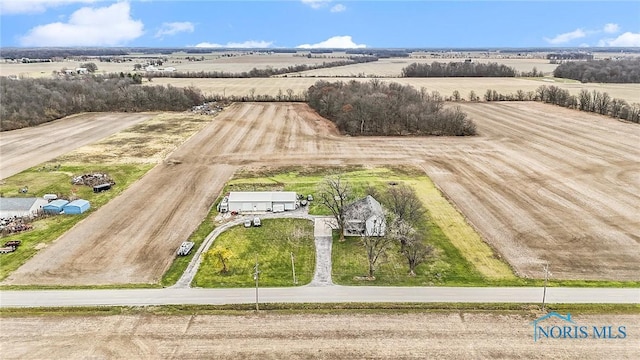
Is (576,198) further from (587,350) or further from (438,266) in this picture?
(587,350)

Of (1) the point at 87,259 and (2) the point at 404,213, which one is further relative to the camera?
(2) the point at 404,213

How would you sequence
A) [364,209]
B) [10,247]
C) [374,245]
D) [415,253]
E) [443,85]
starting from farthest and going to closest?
1. [443,85]
2. [364,209]
3. [10,247]
4. [374,245]
5. [415,253]

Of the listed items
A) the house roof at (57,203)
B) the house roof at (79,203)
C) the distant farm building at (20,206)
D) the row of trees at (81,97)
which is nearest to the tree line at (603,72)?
the row of trees at (81,97)

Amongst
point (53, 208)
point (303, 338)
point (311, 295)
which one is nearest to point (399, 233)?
point (311, 295)

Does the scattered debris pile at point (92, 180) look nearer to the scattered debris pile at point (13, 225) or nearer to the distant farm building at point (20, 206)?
the distant farm building at point (20, 206)

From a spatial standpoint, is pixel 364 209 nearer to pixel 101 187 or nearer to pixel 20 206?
pixel 101 187

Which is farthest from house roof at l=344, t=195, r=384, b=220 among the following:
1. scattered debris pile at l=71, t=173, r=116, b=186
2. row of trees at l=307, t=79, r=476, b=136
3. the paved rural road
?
row of trees at l=307, t=79, r=476, b=136

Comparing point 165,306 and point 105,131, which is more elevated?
point 105,131

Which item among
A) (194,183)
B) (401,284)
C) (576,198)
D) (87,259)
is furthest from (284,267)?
(576,198)
